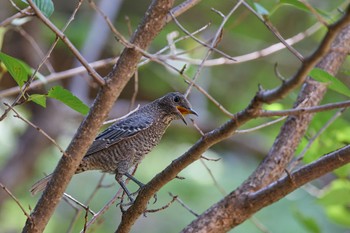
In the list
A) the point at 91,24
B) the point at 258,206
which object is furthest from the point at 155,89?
the point at 258,206

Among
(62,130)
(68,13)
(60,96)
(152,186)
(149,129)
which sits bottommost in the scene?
(152,186)

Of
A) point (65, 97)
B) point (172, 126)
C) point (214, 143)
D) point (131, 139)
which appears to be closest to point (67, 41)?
point (65, 97)

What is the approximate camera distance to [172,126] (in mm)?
6660

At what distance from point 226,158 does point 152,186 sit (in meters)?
4.17

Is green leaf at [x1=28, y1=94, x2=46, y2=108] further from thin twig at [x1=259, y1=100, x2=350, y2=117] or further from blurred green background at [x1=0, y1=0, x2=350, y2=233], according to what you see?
blurred green background at [x1=0, y1=0, x2=350, y2=233]

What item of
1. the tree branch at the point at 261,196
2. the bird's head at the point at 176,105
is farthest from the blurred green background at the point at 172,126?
the tree branch at the point at 261,196

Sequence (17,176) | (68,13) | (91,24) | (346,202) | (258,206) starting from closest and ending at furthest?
(258,206) < (346,202) < (17,176) < (91,24) < (68,13)

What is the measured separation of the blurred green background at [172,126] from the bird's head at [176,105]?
1164 millimetres

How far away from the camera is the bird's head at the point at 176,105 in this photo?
3.87 m

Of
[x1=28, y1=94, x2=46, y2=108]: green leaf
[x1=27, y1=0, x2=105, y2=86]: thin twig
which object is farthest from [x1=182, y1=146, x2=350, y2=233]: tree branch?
[x1=28, y1=94, x2=46, y2=108]: green leaf

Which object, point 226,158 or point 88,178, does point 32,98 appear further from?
point 226,158

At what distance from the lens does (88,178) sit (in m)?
6.32

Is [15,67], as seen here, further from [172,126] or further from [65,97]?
[172,126]

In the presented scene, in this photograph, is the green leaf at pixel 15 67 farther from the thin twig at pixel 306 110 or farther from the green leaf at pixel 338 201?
the green leaf at pixel 338 201
